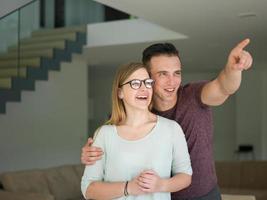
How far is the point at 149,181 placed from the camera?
1.26 m

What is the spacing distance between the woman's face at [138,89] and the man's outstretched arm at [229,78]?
21 cm

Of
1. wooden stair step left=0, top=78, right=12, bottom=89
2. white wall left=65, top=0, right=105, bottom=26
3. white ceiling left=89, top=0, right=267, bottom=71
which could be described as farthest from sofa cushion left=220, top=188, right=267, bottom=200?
white wall left=65, top=0, right=105, bottom=26

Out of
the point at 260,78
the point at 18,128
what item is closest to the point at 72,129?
the point at 18,128

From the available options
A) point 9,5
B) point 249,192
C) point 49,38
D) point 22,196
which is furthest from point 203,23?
point 9,5

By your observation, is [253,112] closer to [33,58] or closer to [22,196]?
[33,58]

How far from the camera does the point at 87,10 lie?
777 centimetres

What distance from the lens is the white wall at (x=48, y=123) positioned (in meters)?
6.93

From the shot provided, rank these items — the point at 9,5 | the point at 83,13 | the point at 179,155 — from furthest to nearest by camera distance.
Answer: the point at 83,13, the point at 9,5, the point at 179,155

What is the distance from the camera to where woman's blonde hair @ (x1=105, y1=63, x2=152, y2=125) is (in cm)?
139

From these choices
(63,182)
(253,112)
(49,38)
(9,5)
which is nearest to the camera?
(63,182)

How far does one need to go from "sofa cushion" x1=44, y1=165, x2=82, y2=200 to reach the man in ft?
11.2

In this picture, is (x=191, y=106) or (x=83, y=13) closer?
(x=191, y=106)

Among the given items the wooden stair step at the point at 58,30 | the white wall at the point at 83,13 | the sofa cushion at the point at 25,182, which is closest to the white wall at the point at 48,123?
the wooden stair step at the point at 58,30

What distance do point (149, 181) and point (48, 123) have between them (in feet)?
21.7
